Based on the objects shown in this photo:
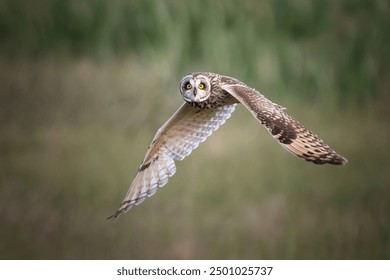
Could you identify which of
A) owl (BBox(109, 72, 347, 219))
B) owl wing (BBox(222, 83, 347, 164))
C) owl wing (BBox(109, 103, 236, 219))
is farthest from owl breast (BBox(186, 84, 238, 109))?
owl wing (BBox(222, 83, 347, 164))

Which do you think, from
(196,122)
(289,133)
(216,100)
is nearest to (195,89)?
(216,100)

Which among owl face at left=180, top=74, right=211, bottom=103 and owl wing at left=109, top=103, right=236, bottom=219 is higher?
owl face at left=180, top=74, right=211, bottom=103

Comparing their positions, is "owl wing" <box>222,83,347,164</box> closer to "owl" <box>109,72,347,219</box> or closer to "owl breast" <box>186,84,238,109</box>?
"owl" <box>109,72,347,219</box>

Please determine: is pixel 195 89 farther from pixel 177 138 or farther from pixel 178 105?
pixel 178 105

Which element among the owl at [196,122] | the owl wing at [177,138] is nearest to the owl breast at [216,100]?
the owl at [196,122]


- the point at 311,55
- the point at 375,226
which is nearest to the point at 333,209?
the point at 375,226

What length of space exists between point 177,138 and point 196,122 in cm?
13

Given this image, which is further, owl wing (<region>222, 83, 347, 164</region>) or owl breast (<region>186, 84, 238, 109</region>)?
owl breast (<region>186, 84, 238, 109</region>)

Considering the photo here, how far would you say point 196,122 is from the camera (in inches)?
227

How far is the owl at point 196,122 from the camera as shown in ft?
15.5

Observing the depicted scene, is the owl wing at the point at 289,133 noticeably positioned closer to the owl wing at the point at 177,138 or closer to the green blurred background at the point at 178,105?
the owl wing at the point at 177,138

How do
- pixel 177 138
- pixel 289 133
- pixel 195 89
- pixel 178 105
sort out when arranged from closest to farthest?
1. pixel 289 133
2. pixel 195 89
3. pixel 177 138
4. pixel 178 105

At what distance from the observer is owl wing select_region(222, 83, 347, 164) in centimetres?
442

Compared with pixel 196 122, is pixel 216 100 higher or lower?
higher
